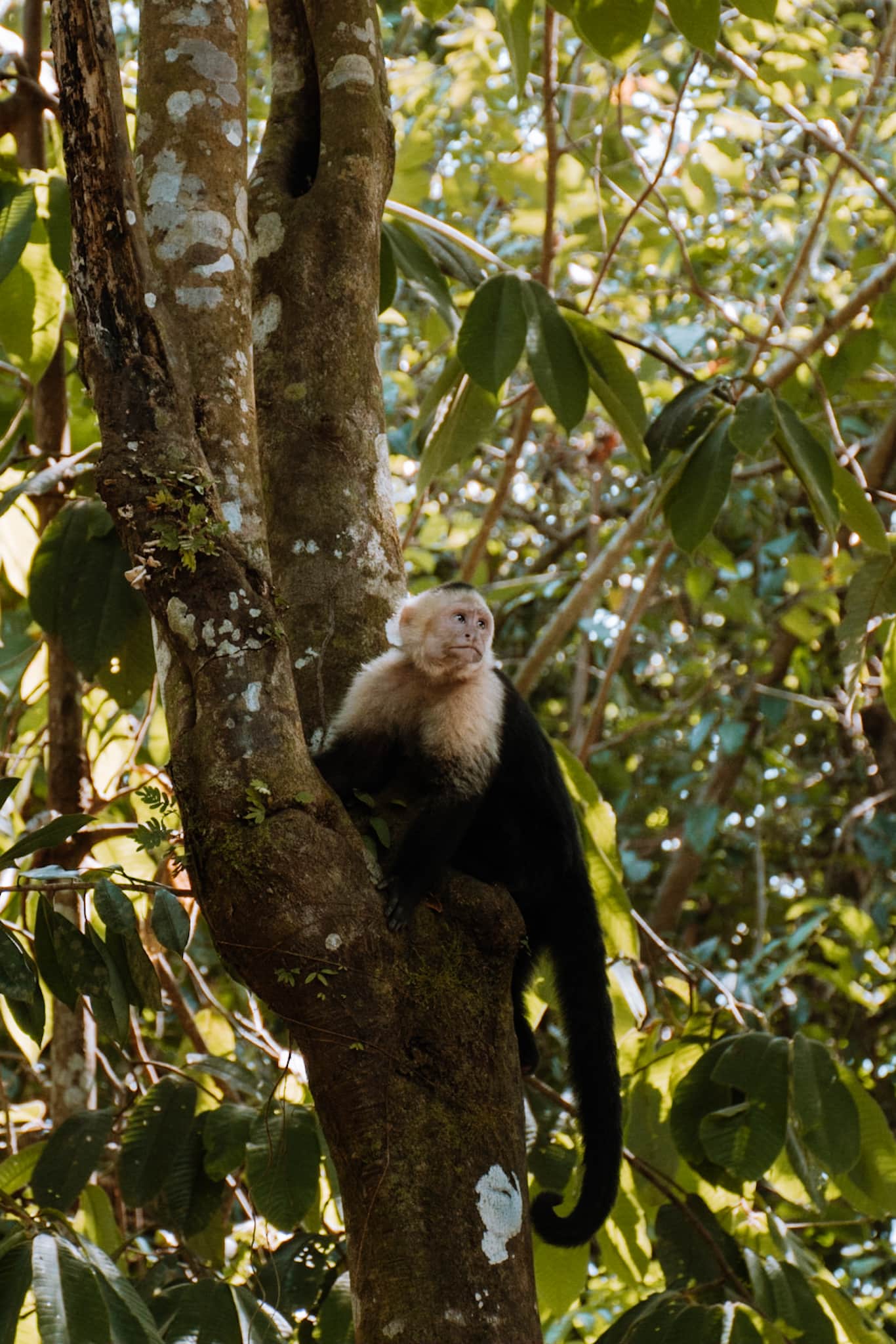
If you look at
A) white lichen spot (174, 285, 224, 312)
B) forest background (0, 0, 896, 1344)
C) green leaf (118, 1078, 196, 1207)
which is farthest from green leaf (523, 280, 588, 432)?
green leaf (118, 1078, 196, 1207)

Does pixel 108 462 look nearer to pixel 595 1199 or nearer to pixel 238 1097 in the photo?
pixel 595 1199

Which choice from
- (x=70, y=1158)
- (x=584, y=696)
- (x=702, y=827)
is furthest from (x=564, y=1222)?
(x=584, y=696)

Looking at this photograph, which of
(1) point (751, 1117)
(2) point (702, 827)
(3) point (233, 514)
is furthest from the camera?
(2) point (702, 827)

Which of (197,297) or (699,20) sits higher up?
(699,20)

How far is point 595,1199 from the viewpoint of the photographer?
2.34 m

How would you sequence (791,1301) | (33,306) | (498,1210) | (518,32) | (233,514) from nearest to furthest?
(498,1210) < (233,514) < (791,1301) < (33,306) < (518,32)

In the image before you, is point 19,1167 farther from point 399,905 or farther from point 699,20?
point 699,20

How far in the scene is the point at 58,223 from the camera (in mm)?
2510

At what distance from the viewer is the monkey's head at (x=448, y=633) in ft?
7.79

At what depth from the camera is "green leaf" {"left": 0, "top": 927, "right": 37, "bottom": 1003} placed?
173 cm

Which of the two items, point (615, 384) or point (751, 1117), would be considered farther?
point (615, 384)

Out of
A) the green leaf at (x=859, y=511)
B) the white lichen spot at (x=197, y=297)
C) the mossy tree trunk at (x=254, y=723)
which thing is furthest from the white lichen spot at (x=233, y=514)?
the green leaf at (x=859, y=511)

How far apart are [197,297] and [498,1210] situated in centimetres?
127

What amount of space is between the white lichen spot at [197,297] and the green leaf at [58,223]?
0.77 meters
